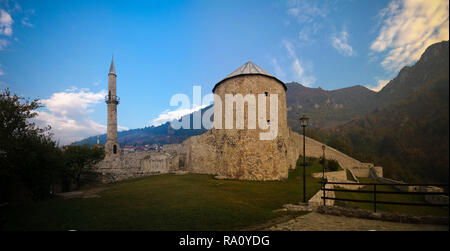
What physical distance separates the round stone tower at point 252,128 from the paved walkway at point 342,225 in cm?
1053

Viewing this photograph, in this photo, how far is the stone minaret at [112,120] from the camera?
35.8 meters

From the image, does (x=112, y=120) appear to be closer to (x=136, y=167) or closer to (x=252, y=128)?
(x=136, y=167)

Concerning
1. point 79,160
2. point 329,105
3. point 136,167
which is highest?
point 329,105

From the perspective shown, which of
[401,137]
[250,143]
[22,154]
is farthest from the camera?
[401,137]

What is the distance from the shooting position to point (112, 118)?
3712 cm

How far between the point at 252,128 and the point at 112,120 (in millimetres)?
31642

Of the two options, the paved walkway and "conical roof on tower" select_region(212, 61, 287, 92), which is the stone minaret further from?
the paved walkway

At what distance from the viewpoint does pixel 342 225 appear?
537cm

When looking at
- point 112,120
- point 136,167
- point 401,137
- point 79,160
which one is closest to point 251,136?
point 136,167

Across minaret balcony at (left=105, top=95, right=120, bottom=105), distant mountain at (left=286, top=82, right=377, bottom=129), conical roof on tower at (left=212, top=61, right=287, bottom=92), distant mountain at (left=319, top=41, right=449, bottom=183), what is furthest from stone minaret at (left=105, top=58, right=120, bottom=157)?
distant mountain at (left=286, top=82, right=377, bottom=129)

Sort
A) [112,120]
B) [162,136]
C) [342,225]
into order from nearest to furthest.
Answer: [342,225]
[112,120]
[162,136]

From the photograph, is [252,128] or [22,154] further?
[252,128]
